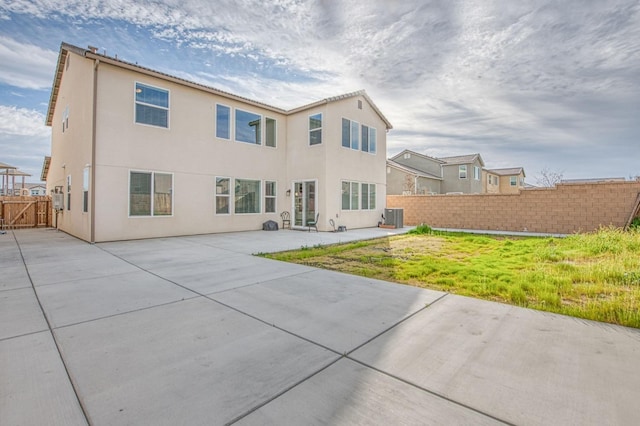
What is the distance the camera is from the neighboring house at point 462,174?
1168 inches

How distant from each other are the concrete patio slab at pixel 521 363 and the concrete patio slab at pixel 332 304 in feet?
0.88

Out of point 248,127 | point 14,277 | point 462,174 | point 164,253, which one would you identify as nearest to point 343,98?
point 248,127

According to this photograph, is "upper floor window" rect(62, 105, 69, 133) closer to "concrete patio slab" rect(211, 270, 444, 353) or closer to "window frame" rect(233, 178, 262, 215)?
"window frame" rect(233, 178, 262, 215)

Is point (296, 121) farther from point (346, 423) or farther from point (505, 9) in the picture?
point (346, 423)

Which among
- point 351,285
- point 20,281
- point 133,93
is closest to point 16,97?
point 133,93

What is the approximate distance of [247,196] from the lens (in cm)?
1306

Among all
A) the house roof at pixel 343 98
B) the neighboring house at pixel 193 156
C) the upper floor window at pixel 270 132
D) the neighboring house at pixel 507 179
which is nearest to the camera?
the neighboring house at pixel 193 156

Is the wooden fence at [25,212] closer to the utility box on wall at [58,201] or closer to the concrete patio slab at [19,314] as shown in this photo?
the utility box on wall at [58,201]

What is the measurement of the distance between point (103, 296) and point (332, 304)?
3138 millimetres

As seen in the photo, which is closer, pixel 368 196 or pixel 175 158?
pixel 175 158

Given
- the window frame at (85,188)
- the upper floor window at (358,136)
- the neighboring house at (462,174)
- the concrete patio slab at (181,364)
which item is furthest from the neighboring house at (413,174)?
the concrete patio slab at (181,364)

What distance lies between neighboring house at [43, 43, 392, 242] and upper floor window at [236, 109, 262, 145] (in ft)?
0.14

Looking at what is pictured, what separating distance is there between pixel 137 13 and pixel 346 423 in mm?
12119

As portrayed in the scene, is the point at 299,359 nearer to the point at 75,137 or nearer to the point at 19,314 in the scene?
the point at 19,314
